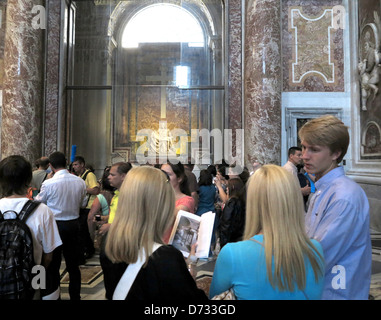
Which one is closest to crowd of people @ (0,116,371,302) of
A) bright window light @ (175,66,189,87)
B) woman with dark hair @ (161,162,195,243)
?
woman with dark hair @ (161,162,195,243)

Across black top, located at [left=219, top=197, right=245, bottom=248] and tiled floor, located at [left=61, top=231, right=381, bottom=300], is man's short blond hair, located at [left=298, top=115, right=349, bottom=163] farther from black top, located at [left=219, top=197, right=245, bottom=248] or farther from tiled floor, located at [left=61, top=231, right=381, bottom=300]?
tiled floor, located at [left=61, top=231, right=381, bottom=300]

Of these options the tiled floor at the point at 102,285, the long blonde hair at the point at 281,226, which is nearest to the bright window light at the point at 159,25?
the tiled floor at the point at 102,285

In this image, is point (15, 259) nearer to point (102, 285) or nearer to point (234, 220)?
point (234, 220)

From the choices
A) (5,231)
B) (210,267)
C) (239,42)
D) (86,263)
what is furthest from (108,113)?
(5,231)

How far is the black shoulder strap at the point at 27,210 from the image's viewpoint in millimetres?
2049

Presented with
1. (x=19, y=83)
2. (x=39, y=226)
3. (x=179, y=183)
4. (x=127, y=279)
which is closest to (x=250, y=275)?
(x=127, y=279)

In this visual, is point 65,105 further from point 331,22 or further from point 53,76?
point 331,22

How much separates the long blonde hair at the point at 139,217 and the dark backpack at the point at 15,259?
81 cm

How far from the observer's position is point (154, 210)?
4.70 ft

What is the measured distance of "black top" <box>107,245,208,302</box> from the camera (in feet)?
4.34

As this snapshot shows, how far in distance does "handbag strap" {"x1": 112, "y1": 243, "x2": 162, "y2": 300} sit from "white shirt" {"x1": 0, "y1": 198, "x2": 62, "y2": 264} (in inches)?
42.2

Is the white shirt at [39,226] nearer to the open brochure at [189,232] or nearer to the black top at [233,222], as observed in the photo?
the open brochure at [189,232]

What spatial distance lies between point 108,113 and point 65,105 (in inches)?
58.8

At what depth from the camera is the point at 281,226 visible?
1.30 metres
